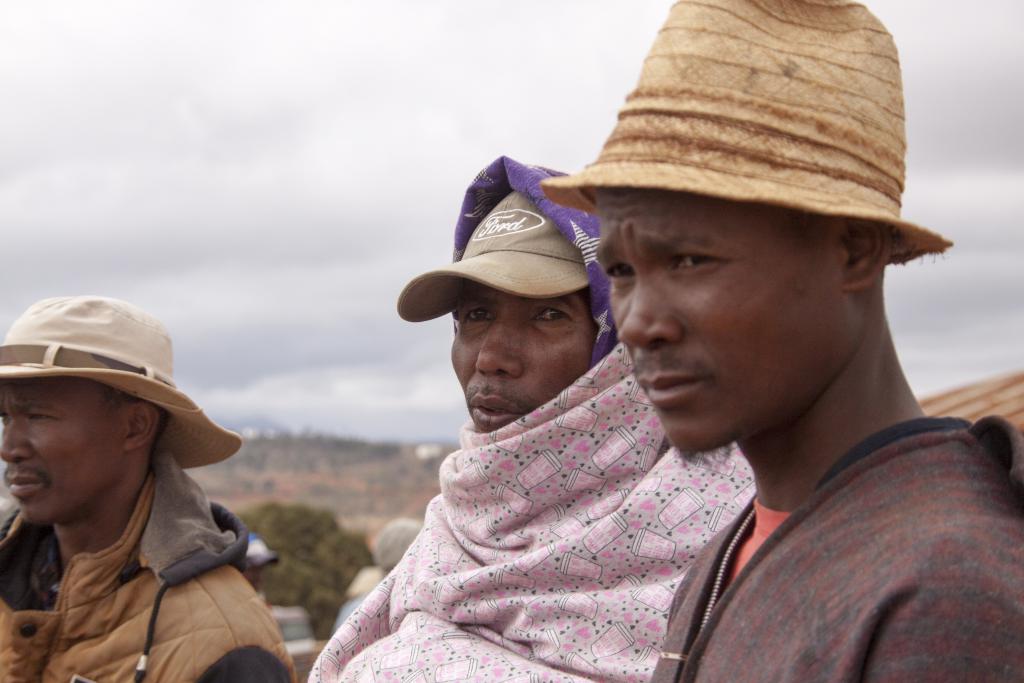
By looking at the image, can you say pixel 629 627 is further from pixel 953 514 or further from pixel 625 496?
pixel 953 514

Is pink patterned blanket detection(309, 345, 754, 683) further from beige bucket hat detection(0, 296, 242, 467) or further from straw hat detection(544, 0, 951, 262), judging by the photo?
beige bucket hat detection(0, 296, 242, 467)

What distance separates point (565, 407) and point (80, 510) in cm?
177

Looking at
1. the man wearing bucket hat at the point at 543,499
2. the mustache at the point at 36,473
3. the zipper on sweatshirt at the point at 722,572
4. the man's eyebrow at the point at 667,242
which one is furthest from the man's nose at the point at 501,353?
the mustache at the point at 36,473

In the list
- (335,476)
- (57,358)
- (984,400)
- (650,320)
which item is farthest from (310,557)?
(335,476)

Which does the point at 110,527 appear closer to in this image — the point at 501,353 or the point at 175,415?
the point at 175,415

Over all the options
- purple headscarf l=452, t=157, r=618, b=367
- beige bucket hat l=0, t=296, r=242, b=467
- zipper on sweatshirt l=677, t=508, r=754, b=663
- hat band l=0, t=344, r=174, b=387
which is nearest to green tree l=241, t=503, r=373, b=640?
beige bucket hat l=0, t=296, r=242, b=467

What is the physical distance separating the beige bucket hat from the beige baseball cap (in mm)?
1002

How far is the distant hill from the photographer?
53562mm

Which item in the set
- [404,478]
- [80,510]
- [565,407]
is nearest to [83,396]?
[80,510]

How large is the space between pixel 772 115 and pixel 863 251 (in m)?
0.24

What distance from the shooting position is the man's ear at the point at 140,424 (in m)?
3.98

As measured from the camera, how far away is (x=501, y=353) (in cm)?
311

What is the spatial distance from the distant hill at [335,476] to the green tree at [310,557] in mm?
22061

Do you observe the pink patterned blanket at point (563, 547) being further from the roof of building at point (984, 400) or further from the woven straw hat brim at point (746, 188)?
the roof of building at point (984, 400)
